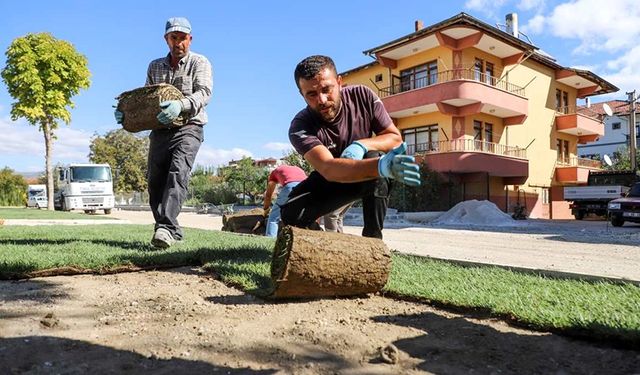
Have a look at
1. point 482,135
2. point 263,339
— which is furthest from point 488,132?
point 263,339

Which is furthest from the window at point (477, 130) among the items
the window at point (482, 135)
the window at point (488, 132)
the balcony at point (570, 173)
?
the balcony at point (570, 173)

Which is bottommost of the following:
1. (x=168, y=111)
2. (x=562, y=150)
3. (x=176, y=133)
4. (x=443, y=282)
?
(x=443, y=282)

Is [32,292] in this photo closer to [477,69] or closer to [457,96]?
[457,96]

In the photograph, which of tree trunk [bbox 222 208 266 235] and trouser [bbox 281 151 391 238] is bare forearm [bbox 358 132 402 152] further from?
tree trunk [bbox 222 208 266 235]

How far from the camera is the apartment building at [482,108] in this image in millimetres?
22625

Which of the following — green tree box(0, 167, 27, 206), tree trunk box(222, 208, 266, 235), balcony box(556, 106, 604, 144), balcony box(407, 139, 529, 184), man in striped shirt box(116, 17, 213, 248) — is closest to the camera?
man in striped shirt box(116, 17, 213, 248)

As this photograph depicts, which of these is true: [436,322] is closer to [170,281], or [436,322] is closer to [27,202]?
[170,281]

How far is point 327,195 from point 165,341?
1.83 m

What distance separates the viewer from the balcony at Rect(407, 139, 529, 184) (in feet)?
73.7

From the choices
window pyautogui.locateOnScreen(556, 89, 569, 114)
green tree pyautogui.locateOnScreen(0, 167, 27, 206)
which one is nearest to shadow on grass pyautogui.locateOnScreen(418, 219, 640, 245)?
window pyautogui.locateOnScreen(556, 89, 569, 114)

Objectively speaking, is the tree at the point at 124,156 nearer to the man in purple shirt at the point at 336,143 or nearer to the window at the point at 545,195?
the window at the point at 545,195

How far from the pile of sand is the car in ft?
10.1

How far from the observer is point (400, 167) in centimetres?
242

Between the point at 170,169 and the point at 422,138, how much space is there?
863 inches
